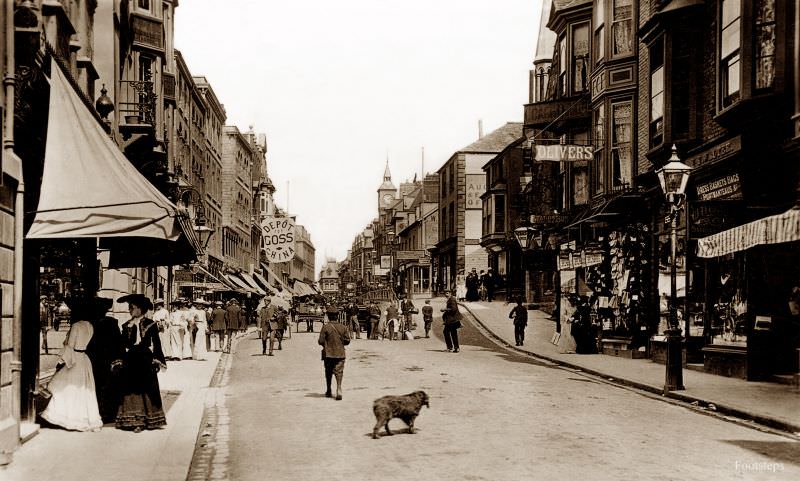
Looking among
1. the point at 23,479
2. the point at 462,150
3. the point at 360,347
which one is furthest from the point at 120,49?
the point at 462,150

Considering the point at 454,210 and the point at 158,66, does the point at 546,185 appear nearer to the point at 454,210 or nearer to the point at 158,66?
the point at 158,66

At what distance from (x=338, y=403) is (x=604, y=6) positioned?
18087mm

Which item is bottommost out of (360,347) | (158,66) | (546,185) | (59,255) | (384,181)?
(360,347)

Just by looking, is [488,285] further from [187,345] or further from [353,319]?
[187,345]

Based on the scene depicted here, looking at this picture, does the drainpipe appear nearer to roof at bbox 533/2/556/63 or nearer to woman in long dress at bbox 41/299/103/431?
woman in long dress at bbox 41/299/103/431

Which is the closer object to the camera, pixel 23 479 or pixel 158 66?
pixel 23 479

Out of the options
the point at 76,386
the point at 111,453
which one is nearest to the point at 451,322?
the point at 76,386

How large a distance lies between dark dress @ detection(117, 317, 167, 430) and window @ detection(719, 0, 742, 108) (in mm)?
12272

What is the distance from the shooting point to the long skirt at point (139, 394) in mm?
10797

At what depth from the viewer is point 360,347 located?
2917cm

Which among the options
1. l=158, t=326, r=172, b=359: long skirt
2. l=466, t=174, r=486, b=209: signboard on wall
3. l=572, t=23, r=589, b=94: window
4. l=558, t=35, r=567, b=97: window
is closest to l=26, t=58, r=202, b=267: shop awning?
l=158, t=326, r=172, b=359: long skirt

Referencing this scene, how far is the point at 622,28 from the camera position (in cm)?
2634

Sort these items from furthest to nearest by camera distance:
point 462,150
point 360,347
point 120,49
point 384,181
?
point 384,181
point 462,150
point 360,347
point 120,49

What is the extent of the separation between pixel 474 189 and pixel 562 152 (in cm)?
3898
